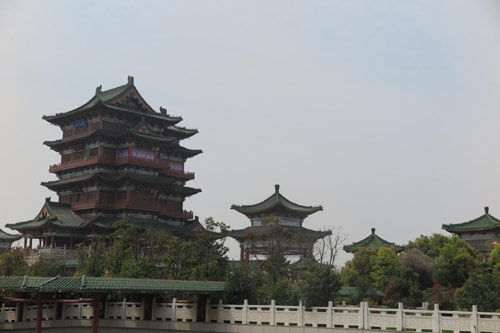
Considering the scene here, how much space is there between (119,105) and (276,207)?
65.3 ft

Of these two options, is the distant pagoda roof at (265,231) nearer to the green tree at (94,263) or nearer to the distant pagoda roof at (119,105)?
the distant pagoda roof at (119,105)

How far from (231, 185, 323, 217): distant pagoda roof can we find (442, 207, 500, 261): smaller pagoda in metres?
15.4

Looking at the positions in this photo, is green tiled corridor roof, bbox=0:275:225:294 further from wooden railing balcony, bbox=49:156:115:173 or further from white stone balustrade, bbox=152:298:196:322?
wooden railing balcony, bbox=49:156:115:173

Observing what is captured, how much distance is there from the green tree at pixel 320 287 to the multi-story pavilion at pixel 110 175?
30.3 meters

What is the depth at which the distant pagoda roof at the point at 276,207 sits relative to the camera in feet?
230

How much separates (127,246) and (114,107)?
1846 centimetres

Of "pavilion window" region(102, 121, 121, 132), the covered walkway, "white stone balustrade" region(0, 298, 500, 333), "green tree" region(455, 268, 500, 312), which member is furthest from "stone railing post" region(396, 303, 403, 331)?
"pavilion window" region(102, 121, 121, 132)

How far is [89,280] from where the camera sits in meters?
31.2

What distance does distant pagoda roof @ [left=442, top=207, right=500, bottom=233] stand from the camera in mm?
68438

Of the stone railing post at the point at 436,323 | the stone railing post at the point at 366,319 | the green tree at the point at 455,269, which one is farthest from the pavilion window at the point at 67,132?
the stone railing post at the point at 436,323

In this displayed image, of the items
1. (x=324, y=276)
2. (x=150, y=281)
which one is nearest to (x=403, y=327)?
(x=324, y=276)

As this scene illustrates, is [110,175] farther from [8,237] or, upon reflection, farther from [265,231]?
[8,237]

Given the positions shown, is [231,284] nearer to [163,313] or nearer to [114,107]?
[163,313]

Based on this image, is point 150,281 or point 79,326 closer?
point 150,281
